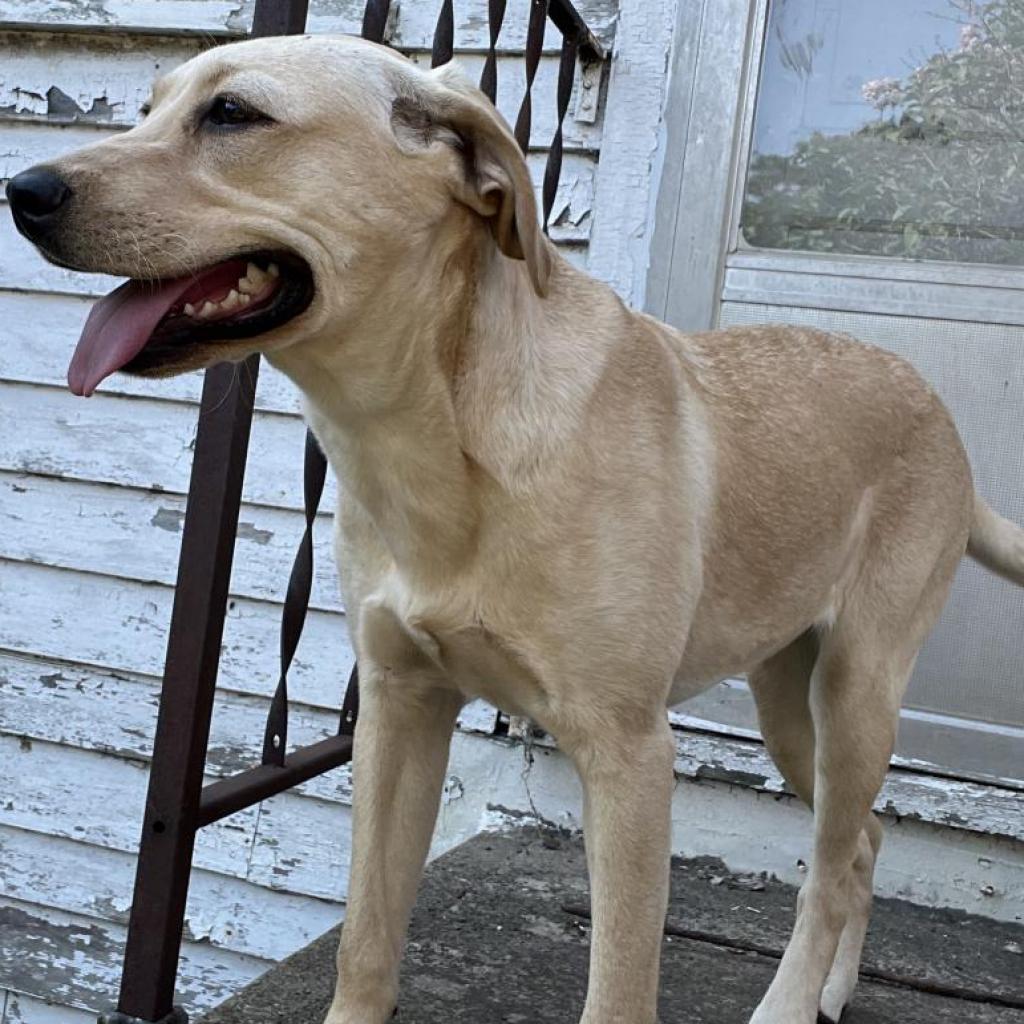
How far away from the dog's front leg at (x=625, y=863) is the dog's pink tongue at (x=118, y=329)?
882mm

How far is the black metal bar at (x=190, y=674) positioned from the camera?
218cm

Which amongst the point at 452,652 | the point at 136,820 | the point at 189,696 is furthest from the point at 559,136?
the point at 136,820

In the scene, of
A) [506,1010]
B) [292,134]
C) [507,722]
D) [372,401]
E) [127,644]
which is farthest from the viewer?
[127,644]

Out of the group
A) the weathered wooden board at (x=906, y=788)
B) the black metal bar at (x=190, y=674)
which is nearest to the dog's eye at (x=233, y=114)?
the black metal bar at (x=190, y=674)

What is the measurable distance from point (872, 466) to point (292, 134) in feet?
4.46

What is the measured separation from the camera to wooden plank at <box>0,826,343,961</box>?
13.4 feet

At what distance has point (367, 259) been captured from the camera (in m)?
1.89

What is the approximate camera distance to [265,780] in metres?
2.54

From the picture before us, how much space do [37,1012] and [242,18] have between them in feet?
10.7

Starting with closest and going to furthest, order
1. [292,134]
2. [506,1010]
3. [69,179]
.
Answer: [69,179] < [292,134] < [506,1010]

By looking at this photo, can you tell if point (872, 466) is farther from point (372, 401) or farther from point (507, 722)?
point (507, 722)

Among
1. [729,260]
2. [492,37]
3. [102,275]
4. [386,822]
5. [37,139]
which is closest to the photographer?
[386,822]

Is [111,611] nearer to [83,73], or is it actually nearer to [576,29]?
[83,73]

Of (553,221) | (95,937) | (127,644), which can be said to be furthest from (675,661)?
(95,937)
